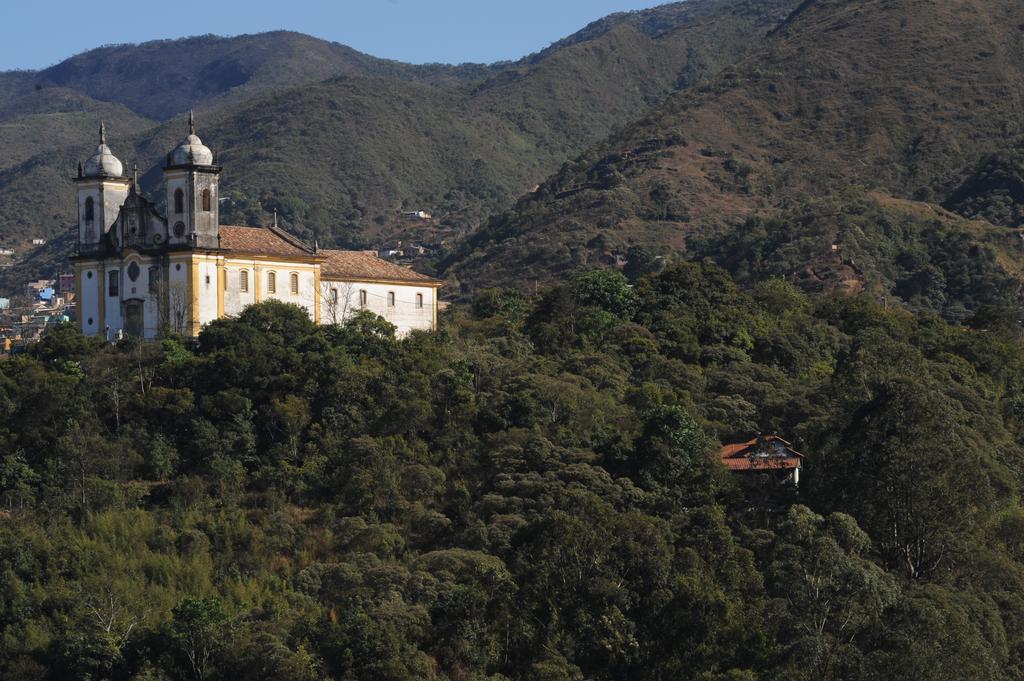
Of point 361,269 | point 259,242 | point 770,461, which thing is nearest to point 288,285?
point 259,242

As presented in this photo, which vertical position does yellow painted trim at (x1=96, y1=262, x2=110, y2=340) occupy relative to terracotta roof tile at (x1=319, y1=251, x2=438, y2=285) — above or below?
below

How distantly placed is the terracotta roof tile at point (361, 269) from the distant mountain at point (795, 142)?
141ft

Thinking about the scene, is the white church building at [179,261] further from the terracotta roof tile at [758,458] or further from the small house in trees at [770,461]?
the small house in trees at [770,461]

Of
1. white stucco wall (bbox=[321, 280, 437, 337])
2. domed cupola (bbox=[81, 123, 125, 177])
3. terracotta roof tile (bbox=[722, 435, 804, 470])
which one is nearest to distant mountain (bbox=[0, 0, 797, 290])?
white stucco wall (bbox=[321, 280, 437, 337])

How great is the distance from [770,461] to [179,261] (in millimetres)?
→ 18750

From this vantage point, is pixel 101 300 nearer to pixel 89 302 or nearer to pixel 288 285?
pixel 89 302

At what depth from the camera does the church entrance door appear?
53.8 metres

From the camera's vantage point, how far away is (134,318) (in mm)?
53812

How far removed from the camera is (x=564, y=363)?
5688 cm

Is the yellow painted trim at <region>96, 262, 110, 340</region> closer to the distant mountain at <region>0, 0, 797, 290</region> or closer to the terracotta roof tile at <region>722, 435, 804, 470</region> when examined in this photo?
the terracotta roof tile at <region>722, 435, 804, 470</region>

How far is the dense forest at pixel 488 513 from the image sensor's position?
39594 millimetres

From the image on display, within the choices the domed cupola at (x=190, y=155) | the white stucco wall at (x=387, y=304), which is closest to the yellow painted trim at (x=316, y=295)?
the white stucco wall at (x=387, y=304)

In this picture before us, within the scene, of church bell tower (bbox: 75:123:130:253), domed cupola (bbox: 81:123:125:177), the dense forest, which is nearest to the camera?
the dense forest

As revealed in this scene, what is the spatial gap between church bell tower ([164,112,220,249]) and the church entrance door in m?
2.25
